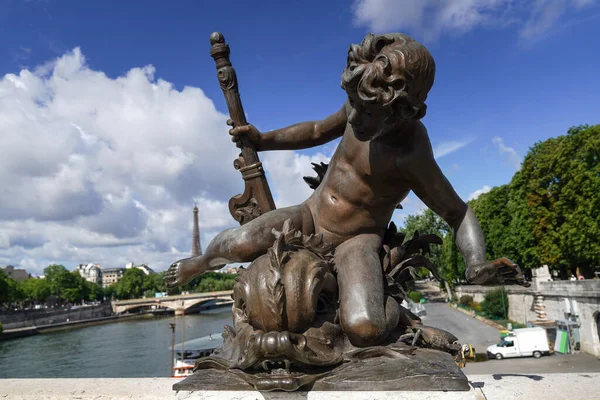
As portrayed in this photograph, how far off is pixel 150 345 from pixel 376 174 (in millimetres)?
39811

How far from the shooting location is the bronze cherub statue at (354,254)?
2.94 m

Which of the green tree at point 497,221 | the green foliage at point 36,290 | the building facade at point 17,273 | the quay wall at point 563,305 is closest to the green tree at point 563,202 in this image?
the quay wall at point 563,305

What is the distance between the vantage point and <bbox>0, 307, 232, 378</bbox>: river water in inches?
1138

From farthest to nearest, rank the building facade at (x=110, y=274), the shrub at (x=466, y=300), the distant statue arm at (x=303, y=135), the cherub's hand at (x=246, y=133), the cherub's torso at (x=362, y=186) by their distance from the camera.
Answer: the building facade at (x=110, y=274)
the shrub at (x=466, y=300)
the cherub's hand at (x=246, y=133)
the distant statue arm at (x=303, y=135)
the cherub's torso at (x=362, y=186)

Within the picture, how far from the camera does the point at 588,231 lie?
83.7 ft

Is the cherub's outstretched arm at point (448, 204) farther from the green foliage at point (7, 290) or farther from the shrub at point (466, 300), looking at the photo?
the green foliage at point (7, 290)

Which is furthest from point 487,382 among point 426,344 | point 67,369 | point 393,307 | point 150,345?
point 150,345

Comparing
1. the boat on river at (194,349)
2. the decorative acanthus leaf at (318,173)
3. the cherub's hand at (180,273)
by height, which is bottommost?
the boat on river at (194,349)

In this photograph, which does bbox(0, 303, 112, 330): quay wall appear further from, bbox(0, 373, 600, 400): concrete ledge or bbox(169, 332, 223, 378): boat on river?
bbox(0, 373, 600, 400): concrete ledge

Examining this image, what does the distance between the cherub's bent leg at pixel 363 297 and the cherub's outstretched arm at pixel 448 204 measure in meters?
0.56

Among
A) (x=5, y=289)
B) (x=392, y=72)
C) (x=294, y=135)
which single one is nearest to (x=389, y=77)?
(x=392, y=72)

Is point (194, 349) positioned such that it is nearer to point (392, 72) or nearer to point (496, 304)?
point (496, 304)

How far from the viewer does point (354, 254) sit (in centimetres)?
346

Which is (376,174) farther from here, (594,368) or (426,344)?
(594,368)
